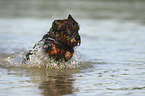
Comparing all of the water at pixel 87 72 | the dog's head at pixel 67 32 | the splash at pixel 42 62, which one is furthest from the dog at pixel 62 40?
the water at pixel 87 72

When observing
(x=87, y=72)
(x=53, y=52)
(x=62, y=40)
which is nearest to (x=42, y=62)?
(x=53, y=52)

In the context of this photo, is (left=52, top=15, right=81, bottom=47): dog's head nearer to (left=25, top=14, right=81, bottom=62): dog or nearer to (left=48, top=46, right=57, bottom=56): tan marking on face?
(left=25, top=14, right=81, bottom=62): dog

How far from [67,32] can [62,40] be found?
0.90 ft

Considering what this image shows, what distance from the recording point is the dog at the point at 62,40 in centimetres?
834

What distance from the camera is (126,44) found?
45.1ft

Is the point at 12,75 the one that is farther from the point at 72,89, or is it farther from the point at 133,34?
the point at 133,34

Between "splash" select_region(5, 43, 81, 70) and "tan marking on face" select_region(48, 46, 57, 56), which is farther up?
"tan marking on face" select_region(48, 46, 57, 56)

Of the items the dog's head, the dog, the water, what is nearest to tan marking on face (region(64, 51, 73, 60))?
the dog

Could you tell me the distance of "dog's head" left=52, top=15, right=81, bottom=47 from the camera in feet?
27.3

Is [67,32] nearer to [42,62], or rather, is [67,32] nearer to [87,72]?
[87,72]

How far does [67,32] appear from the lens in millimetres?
8297

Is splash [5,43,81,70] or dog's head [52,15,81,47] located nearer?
dog's head [52,15,81,47]

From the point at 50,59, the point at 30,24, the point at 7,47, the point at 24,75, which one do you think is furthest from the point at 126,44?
the point at 30,24

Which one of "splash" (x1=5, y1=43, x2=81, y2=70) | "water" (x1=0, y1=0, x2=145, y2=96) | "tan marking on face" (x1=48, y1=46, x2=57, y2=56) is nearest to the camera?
"water" (x1=0, y1=0, x2=145, y2=96)
